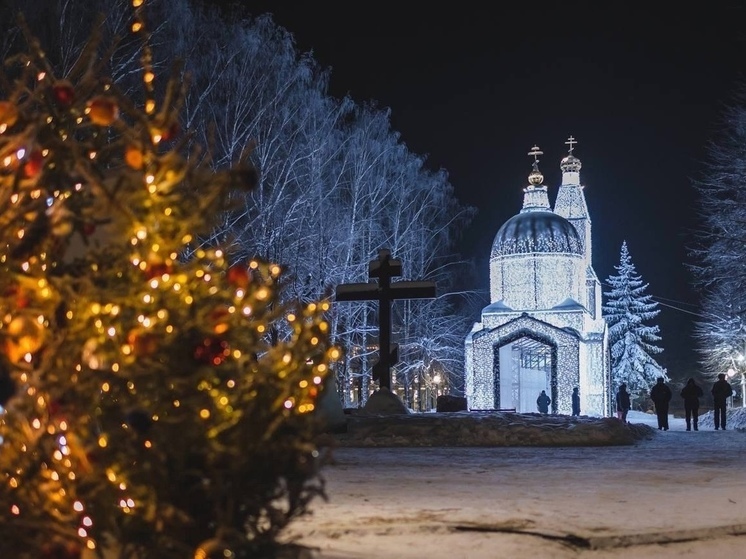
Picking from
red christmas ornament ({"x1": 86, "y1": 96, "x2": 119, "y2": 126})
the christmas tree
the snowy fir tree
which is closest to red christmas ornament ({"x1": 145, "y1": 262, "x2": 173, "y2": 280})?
the christmas tree

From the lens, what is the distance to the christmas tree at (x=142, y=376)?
3.93 meters

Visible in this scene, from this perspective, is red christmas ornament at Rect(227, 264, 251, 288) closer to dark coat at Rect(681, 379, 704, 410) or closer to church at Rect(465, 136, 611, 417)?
dark coat at Rect(681, 379, 704, 410)

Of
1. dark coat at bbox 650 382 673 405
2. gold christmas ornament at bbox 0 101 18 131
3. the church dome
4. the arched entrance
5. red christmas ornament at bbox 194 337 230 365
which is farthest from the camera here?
the church dome

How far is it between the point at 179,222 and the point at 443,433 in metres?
14.3

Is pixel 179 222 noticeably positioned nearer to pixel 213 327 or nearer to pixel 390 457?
pixel 213 327

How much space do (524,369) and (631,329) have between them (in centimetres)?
2774

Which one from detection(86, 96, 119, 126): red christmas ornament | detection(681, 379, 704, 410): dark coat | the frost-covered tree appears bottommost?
detection(681, 379, 704, 410): dark coat

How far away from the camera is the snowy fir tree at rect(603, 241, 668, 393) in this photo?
220 feet

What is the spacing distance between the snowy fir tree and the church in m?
27.6

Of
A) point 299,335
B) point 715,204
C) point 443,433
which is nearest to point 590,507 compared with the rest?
point 299,335

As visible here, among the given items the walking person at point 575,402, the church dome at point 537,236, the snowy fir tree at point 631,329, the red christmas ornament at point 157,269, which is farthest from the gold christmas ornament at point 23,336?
the snowy fir tree at point 631,329

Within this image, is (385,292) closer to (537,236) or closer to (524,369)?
(537,236)

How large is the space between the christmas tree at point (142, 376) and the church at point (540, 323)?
3323cm

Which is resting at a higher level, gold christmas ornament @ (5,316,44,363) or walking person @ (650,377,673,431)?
walking person @ (650,377,673,431)
